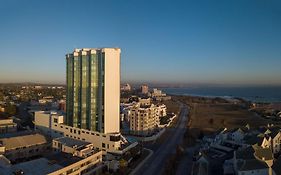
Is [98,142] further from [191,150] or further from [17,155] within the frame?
[191,150]

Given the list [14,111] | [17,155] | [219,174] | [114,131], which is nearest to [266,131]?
[219,174]

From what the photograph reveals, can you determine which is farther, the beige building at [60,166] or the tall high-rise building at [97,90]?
the tall high-rise building at [97,90]

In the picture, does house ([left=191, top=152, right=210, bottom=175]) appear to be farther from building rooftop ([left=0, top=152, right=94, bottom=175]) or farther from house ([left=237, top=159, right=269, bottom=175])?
building rooftop ([left=0, top=152, right=94, bottom=175])

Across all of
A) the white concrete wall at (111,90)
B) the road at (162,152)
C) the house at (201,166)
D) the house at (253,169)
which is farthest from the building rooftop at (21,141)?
the house at (253,169)

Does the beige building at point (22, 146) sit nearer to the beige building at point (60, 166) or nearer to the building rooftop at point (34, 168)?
the beige building at point (60, 166)

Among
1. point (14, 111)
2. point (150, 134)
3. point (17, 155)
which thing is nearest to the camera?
point (17, 155)

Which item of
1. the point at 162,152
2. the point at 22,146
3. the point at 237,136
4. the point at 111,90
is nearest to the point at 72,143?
the point at 22,146
